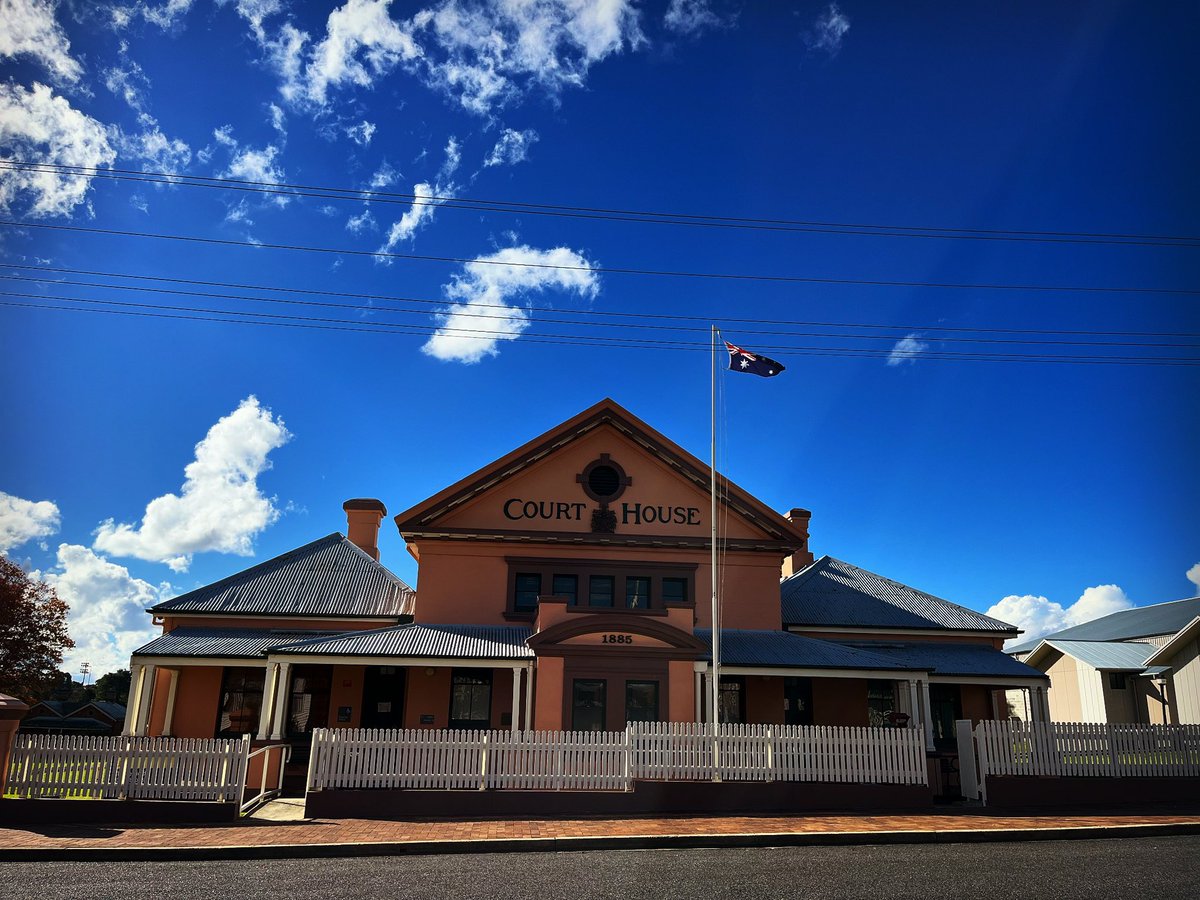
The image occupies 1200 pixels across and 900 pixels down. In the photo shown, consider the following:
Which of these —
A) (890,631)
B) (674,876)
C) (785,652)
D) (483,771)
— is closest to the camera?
(674,876)

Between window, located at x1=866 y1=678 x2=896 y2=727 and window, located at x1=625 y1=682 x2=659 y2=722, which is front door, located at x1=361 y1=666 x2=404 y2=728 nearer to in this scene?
window, located at x1=625 y1=682 x2=659 y2=722

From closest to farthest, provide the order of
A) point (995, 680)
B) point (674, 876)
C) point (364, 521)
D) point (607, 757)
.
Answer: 1. point (674, 876)
2. point (607, 757)
3. point (995, 680)
4. point (364, 521)

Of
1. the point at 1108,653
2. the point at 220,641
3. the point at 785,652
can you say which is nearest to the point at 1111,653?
the point at 1108,653

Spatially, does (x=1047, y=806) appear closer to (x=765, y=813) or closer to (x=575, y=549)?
(x=765, y=813)

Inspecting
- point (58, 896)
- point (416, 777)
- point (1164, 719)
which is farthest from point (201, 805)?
point (1164, 719)

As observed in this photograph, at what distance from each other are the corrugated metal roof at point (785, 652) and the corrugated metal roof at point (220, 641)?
10454 mm

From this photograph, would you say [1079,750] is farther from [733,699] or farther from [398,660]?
[398,660]

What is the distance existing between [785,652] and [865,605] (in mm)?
5927

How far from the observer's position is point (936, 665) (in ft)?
74.1

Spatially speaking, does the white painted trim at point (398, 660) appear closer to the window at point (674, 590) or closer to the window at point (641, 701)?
the window at point (641, 701)

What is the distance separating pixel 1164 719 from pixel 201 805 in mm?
34377

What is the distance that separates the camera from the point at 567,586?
75.6 feet

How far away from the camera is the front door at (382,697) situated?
2169 centimetres

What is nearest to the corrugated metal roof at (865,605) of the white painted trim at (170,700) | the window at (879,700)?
the window at (879,700)
